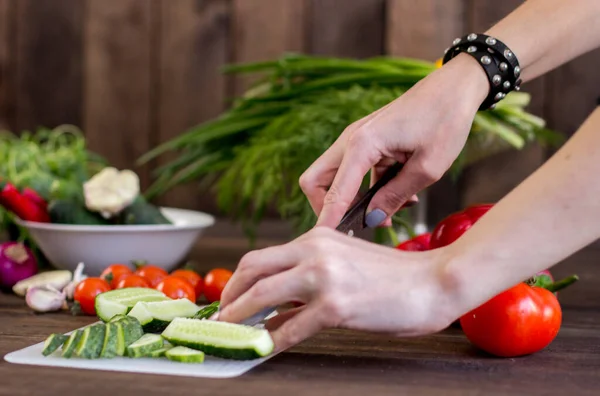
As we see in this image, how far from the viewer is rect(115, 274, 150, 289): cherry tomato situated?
1248mm

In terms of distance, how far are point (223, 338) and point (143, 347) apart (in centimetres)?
9

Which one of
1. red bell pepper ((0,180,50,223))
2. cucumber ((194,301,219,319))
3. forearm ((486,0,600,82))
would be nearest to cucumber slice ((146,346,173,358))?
cucumber ((194,301,219,319))

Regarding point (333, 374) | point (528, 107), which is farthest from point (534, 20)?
point (528, 107)

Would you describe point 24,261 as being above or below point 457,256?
below

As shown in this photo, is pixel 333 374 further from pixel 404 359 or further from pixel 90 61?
pixel 90 61

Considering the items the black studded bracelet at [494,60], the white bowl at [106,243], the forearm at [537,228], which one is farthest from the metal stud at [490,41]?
the white bowl at [106,243]

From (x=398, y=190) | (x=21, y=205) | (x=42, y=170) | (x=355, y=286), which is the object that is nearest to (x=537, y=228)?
(x=355, y=286)

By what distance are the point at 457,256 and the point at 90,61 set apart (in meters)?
2.14

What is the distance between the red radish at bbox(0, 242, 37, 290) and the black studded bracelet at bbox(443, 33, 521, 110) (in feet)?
2.75

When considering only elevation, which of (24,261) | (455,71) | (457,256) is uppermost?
(455,71)

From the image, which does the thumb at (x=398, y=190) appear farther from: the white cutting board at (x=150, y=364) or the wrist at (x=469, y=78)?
the white cutting board at (x=150, y=364)

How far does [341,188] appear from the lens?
0.96 meters

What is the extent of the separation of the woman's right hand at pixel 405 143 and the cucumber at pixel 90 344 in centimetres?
27

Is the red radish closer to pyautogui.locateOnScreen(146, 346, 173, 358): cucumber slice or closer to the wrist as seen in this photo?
pyautogui.locateOnScreen(146, 346, 173, 358): cucumber slice
